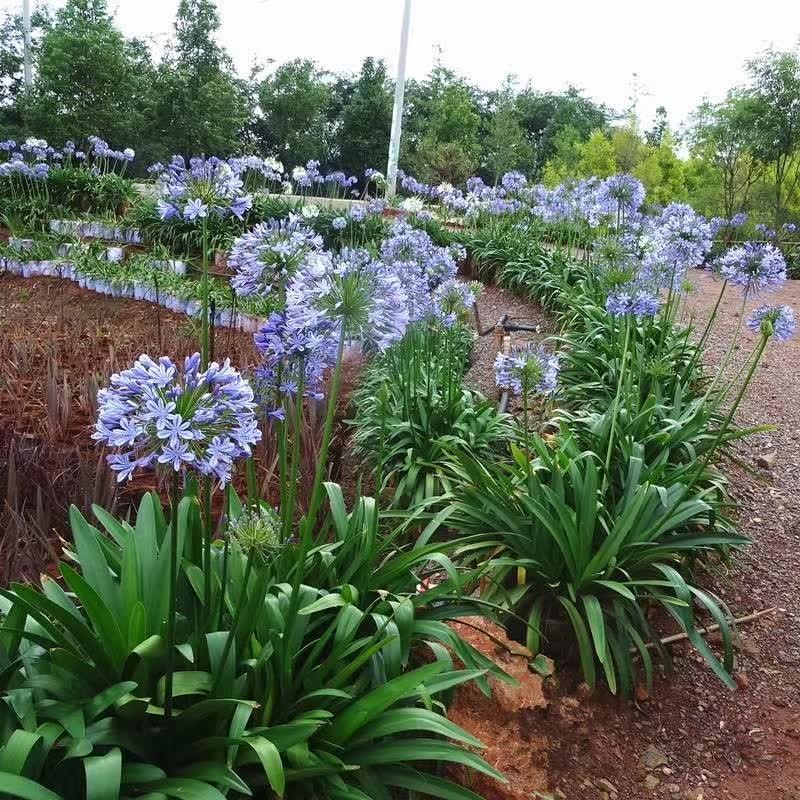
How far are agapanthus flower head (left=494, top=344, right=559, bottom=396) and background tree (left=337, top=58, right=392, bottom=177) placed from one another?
1123 inches

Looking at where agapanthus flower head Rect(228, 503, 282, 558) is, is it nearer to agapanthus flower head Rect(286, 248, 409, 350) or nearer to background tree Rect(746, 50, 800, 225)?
agapanthus flower head Rect(286, 248, 409, 350)

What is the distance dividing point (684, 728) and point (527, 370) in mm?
1383

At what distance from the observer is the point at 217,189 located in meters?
1.89

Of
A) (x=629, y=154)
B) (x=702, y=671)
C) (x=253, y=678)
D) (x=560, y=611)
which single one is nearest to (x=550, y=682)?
(x=560, y=611)

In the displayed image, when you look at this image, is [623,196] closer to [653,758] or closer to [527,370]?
[527,370]

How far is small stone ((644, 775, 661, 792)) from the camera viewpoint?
93.4 inches

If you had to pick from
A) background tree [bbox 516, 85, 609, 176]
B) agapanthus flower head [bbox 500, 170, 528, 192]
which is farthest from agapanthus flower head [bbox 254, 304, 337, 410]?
background tree [bbox 516, 85, 609, 176]

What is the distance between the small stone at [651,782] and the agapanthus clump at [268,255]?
1.88m

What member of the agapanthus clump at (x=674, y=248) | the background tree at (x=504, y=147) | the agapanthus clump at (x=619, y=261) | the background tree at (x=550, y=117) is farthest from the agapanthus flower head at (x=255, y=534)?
the background tree at (x=550, y=117)

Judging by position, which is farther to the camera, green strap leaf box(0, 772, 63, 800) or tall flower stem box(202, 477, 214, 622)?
tall flower stem box(202, 477, 214, 622)

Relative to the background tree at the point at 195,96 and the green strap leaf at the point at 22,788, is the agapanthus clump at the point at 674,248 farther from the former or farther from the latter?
the background tree at the point at 195,96

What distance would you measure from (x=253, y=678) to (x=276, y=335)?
2.71 ft

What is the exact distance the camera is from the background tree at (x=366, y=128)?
3028cm

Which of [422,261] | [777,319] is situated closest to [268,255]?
[422,261]
